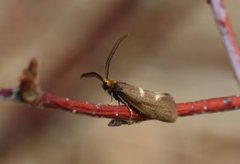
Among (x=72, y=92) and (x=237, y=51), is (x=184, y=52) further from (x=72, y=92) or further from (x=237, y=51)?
(x=237, y=51)

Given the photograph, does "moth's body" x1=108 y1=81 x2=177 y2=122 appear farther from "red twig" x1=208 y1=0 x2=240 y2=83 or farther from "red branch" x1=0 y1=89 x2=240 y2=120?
"red twig" x1=208 y1=0 x2=240 y2=83

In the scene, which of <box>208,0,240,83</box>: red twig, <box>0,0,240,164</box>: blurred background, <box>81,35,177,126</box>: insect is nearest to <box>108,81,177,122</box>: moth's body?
<box>81,35,177,126</box>: insect

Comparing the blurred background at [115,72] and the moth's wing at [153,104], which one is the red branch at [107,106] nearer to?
the moth's wing at [153,104]

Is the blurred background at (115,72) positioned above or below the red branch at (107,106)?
above

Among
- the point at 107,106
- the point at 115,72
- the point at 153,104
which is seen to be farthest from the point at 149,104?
the point at 115,72

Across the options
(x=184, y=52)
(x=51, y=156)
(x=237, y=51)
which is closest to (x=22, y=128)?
(x=51, y=156)

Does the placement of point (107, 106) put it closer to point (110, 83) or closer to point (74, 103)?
point (74, 103)

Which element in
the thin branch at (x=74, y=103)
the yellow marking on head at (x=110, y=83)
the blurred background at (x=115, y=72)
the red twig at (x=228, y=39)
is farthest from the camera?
the blurred background at (x=115, y=72)

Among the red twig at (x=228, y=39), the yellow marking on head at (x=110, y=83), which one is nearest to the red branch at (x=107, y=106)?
the red twig at (x=228, y=39)
